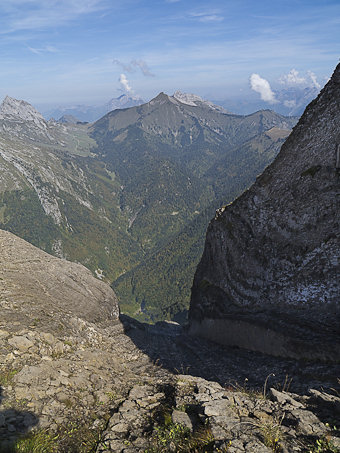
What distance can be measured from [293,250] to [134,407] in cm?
2191

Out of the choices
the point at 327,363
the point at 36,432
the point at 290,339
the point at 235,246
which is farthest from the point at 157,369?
the point at 235,246

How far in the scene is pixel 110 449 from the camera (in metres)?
9.17

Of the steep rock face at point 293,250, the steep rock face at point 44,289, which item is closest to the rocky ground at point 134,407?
the steep rock face at point 44,289

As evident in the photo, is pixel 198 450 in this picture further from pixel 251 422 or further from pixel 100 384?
pixel 100 384

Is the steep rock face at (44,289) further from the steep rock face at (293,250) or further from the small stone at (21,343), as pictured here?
the steep rock face at (293,250)

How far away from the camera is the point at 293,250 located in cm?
2766

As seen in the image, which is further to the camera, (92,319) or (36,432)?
(92,319)

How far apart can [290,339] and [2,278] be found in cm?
2653

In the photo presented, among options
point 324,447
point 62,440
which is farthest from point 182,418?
point 324,447

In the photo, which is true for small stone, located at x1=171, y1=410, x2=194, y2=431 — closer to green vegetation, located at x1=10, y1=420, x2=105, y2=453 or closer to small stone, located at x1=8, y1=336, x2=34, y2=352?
green vegetation, located at x1=10, y1=420, x2=105, y2=453

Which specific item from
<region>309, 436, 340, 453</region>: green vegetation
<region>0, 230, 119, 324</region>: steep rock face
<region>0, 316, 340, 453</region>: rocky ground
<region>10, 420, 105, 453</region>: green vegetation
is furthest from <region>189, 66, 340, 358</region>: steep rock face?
<region>0, 230, 119, 324</region>: steep rock face

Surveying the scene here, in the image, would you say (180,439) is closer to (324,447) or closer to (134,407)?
(134,407)

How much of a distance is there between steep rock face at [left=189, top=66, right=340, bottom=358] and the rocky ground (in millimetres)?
5273

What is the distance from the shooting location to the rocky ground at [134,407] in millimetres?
8930
